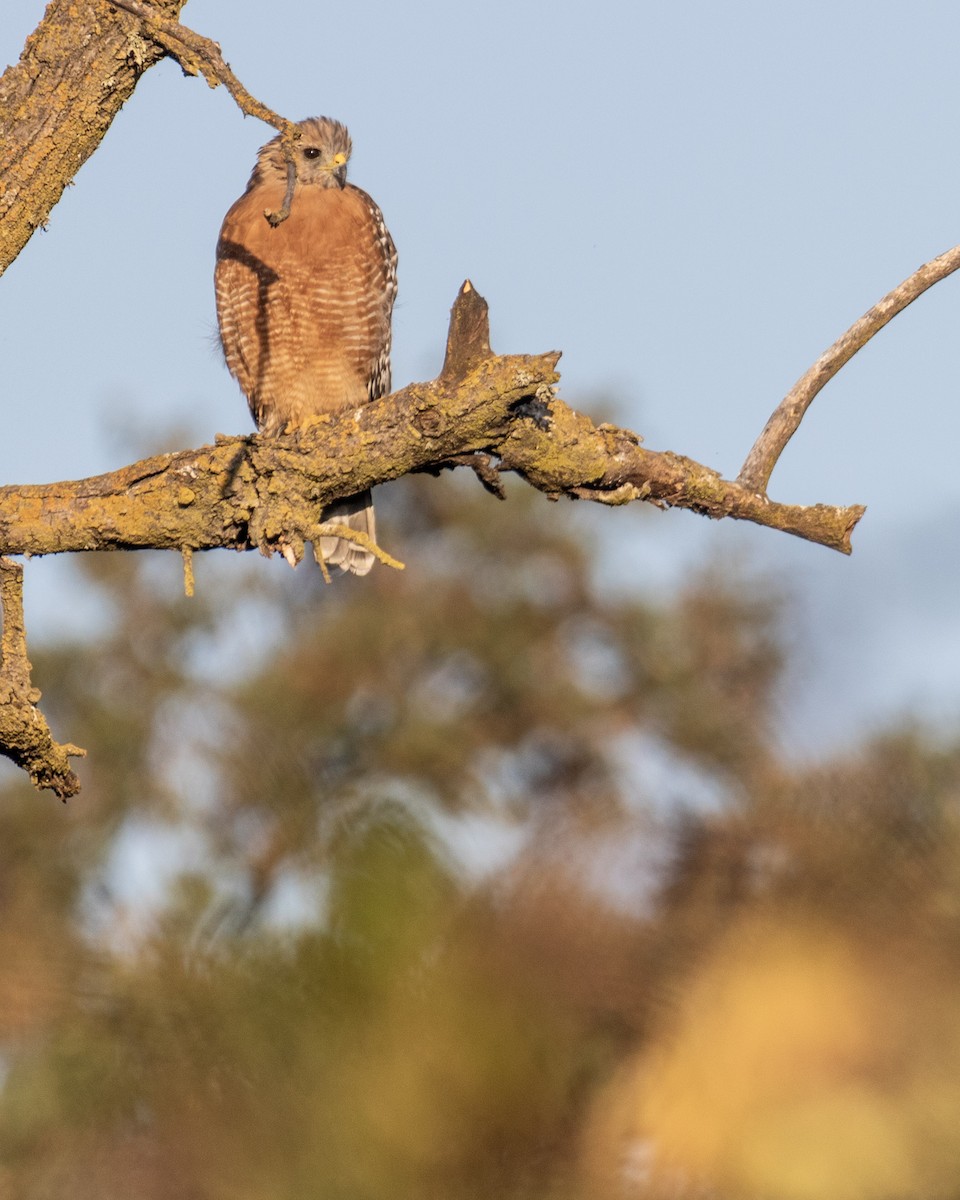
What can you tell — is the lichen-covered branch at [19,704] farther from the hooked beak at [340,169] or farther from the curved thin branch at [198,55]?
the hooked beak at [340,169]

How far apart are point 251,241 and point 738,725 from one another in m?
3.64

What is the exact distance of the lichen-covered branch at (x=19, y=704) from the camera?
4465mm

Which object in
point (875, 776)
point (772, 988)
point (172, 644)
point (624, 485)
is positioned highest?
point (172, 644)

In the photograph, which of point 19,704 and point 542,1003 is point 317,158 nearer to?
point 19,704

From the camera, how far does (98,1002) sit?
5301 millimetres

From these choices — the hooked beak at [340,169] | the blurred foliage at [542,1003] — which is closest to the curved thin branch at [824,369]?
the blurred foliage at [542,1003]

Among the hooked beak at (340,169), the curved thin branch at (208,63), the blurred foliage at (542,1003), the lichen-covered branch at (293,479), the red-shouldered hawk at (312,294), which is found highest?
the hooked beak at (340,169)

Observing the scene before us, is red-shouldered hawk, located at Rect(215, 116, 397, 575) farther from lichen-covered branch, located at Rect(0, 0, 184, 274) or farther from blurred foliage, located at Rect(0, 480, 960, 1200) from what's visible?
lichen-covered branch, located at Rect(0, 0, 184, 274)

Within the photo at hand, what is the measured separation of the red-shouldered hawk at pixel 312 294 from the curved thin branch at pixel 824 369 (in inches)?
125

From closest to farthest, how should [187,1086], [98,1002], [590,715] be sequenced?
[187,1086] → [98,1002] → [590,715]

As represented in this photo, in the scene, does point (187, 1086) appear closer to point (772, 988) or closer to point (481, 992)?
point (481, 992)

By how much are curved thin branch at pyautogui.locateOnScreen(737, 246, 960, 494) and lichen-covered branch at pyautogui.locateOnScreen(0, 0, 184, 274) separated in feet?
6.59

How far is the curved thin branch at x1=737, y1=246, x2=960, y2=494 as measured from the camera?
14.7ft

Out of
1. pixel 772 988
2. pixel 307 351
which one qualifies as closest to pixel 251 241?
pixel 307 351
